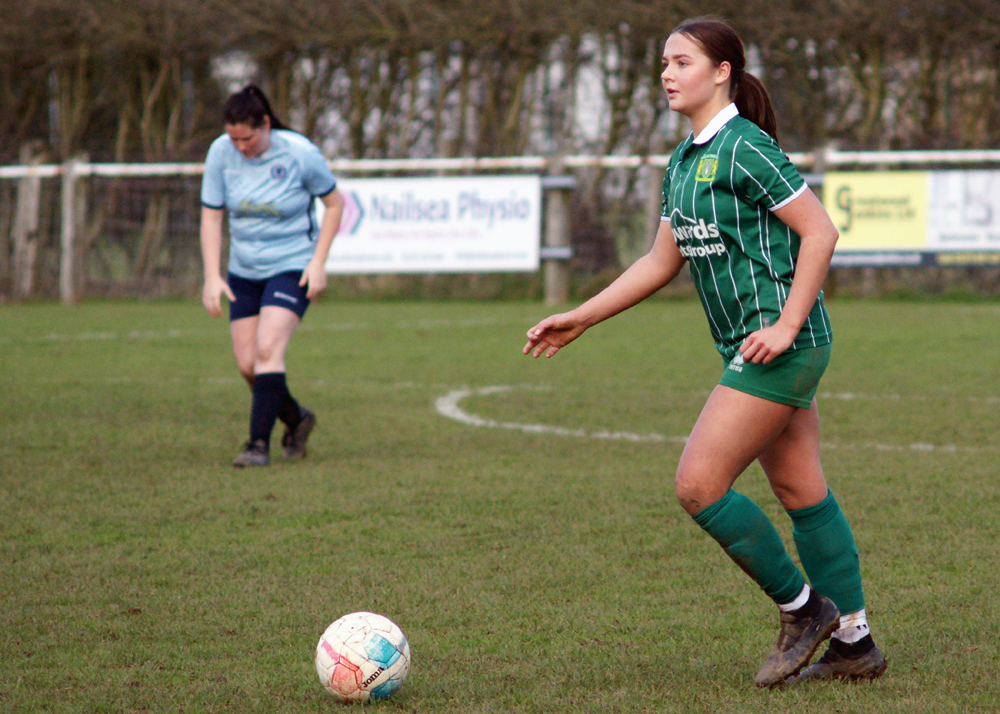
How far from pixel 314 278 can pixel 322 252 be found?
17 cm

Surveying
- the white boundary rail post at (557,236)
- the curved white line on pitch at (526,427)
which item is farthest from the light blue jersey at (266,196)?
the white boundary rail post at (557,236)

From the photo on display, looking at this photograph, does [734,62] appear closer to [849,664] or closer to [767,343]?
[767,343]

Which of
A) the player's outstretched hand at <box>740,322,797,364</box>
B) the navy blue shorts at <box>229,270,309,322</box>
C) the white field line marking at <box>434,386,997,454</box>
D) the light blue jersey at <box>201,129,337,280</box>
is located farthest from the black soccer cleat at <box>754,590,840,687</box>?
the light blue jersey at <box>201,129,337,280</box>

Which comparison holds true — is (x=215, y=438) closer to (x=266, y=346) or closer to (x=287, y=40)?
(x=266, y=346)

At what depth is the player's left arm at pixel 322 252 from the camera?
6.11 meters

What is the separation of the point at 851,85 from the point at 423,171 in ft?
22.4

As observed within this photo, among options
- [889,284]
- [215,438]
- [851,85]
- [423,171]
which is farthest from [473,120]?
[215,438]

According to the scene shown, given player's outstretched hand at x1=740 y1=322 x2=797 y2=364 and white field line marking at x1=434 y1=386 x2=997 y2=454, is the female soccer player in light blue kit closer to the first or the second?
white field line marking at x1=434 y1=386 x2=997 y2=454

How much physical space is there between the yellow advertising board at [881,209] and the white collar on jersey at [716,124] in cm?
1286

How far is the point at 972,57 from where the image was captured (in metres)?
17.5

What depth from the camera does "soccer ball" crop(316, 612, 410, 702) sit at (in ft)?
9.43

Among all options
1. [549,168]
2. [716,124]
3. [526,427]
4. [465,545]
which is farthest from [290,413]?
[549,168]

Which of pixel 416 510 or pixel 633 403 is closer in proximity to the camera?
pixel 416 510

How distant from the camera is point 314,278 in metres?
6.11
